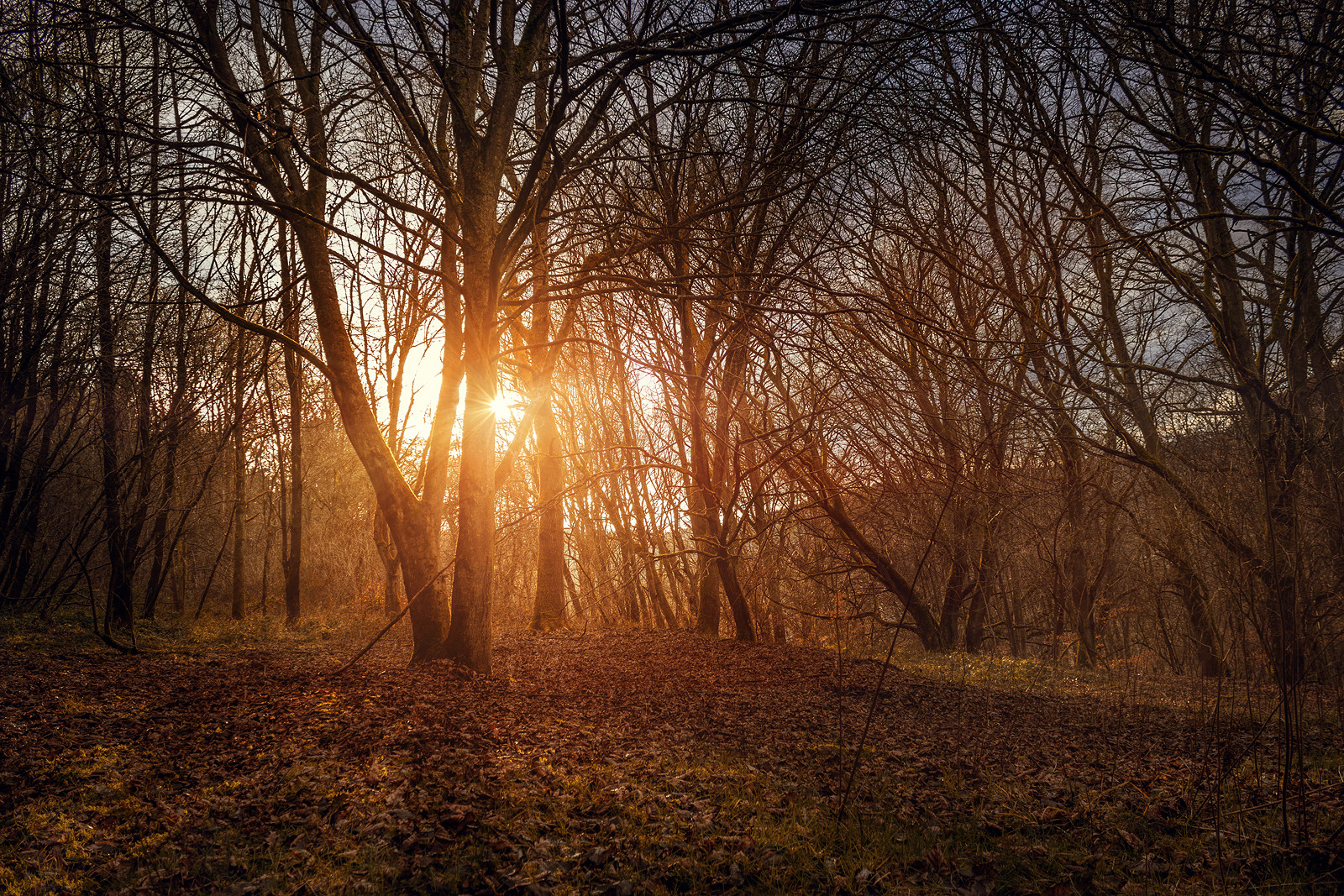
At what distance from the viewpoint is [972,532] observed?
10133 mm

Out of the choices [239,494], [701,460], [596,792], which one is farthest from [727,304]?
[239,494]

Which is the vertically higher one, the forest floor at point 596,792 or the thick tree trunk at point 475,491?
the thick tree trunk at point 475,491

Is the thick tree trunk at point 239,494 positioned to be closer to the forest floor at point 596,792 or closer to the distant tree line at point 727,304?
the distant tree line at point 727,304

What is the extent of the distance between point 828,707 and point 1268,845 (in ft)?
10.1

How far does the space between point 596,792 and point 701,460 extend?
5424mm

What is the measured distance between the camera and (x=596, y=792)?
3684mm

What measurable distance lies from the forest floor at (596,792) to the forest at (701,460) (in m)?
0.03

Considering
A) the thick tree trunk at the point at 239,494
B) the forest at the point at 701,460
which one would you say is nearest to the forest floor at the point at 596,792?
the forest at the point at 701,460

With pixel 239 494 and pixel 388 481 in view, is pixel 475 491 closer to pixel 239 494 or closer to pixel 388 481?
pixel 388 481

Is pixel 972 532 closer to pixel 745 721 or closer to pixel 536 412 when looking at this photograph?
pixel 745 721

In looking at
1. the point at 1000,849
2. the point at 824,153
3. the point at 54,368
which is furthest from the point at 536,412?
the point at 1000,849

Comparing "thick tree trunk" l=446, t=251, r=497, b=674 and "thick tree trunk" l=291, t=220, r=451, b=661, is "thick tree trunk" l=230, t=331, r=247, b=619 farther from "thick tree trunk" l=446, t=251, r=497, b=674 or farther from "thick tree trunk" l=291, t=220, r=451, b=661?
"thick tree trunk" l=446, t=251, r=497, b=674

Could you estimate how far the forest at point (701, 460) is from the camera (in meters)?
3.15

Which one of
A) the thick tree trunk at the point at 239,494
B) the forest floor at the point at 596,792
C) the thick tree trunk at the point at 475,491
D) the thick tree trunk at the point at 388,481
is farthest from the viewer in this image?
the thick tree trunk at the point at 239,494
